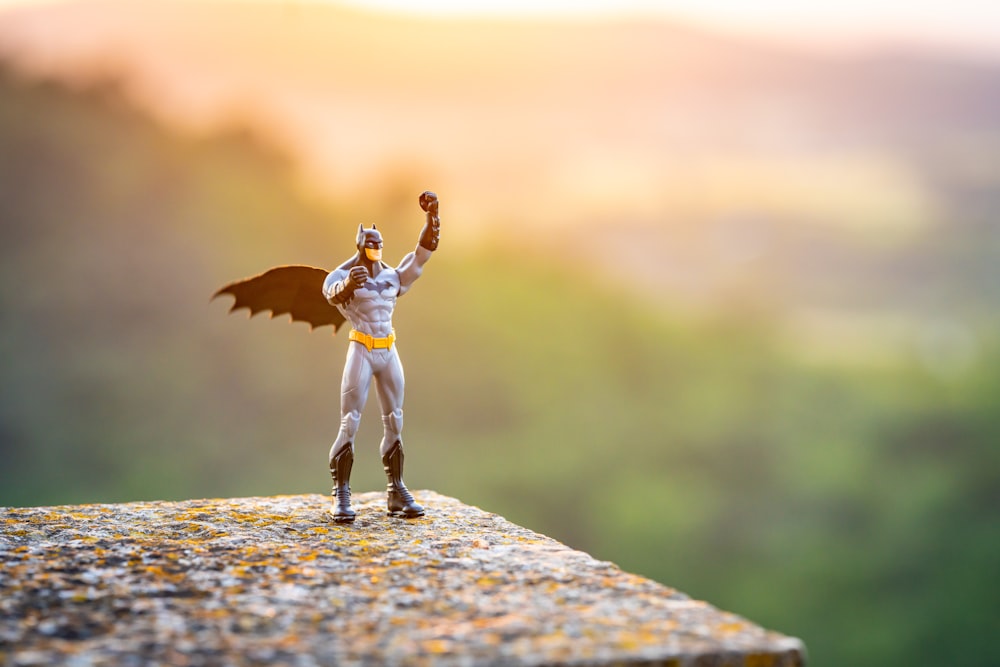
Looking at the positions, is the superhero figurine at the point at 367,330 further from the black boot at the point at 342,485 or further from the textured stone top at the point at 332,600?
the textured stone top at the point at 332,600

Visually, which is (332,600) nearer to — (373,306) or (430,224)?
(373,306)

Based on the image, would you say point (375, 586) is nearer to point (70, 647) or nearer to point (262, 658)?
point (262, 658)

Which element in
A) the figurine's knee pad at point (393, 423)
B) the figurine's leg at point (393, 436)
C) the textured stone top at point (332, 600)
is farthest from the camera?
the figurine's knee pad at point (393, 423)

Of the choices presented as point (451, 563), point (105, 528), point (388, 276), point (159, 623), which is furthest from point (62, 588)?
point (388, 276)

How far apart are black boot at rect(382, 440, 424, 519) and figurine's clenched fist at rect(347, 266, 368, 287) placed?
45.8 inches

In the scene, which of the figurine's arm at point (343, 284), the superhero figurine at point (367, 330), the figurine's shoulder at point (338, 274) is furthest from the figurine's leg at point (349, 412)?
the figurine's shoulder at point (338, 274)

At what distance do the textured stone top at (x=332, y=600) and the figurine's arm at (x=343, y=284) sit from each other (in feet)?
4.69

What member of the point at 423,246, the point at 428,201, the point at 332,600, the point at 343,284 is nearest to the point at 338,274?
the point at 343,284

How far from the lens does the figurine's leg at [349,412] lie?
288 inches

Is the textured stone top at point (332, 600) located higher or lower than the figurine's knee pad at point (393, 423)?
lower

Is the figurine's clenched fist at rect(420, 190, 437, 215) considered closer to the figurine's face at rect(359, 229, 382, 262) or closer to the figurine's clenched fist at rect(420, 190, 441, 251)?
the figurine's clenched fist at rect(420, 190, 441, 251)

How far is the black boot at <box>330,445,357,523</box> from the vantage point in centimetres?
721

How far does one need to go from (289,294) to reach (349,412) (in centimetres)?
105

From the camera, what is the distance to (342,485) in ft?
24.1
